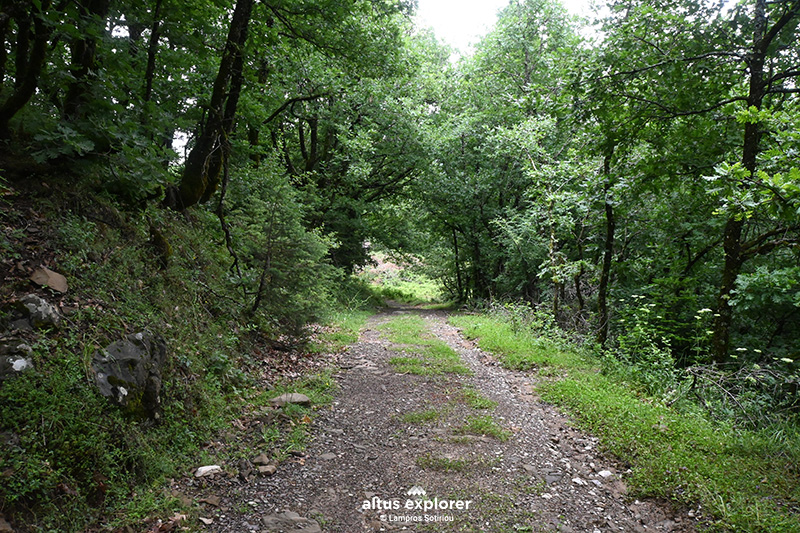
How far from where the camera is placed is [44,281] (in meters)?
3.51

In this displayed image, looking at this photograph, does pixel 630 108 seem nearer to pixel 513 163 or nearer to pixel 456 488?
pixel 456 488

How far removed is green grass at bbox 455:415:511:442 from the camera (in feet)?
15.4

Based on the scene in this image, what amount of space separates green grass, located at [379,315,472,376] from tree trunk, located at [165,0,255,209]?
452cm

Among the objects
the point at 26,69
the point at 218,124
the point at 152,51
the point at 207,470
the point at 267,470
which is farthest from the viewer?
the point at 218,124

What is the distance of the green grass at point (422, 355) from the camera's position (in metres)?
7.17

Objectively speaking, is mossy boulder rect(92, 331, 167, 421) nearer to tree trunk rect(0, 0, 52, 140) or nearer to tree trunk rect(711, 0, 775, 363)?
tree trunk rect(0, 0, 52, 140)

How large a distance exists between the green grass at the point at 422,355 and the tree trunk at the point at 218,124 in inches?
178

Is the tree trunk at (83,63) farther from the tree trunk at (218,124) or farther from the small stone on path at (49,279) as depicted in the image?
the small stone on path at (49,279)

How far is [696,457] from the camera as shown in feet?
12.6

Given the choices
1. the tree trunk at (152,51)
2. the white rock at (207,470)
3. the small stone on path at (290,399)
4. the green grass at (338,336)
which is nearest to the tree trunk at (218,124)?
the tree trunk at (152,51)

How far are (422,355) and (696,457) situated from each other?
4.95m

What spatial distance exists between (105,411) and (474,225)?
16.9 m

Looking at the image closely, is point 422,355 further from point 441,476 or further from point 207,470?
point 207,470

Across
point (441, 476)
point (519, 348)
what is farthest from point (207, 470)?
point (519, 348)
